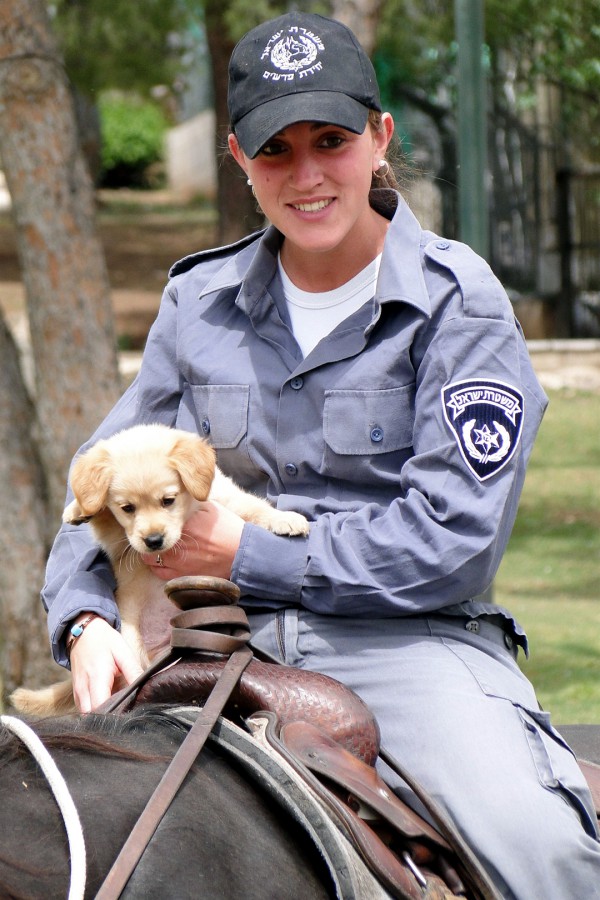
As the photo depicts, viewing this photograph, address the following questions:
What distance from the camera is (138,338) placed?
629 inches

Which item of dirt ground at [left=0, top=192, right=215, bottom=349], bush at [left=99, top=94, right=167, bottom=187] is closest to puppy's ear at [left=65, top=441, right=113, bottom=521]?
dirt ground at [left=0, top=192, right=215, bottom=349]

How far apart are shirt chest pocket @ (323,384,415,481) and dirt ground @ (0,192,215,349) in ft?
40.1

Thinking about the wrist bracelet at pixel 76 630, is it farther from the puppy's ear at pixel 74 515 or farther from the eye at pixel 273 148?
the eye at pixel 273 148

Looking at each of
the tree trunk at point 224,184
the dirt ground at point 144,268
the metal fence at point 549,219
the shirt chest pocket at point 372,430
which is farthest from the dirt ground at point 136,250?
the shirt chest pocket at point 372,430

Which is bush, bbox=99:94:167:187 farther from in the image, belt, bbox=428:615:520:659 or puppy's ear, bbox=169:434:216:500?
belt, bbox=428:615:520:659

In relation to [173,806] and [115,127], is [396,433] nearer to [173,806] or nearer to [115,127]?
[173,806]

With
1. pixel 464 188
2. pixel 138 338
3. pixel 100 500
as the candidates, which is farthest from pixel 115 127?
pixel 100 500

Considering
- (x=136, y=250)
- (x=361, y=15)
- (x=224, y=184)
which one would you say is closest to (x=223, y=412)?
(x=361, y=15)

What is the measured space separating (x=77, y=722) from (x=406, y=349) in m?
1.09

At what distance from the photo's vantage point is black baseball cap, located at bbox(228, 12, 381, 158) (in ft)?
8.37

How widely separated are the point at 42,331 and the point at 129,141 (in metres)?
29.3

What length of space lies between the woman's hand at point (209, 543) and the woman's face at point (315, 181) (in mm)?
617

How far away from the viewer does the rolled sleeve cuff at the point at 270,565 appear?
2508 mm

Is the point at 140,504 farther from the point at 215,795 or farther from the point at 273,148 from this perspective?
the point at 215,795
